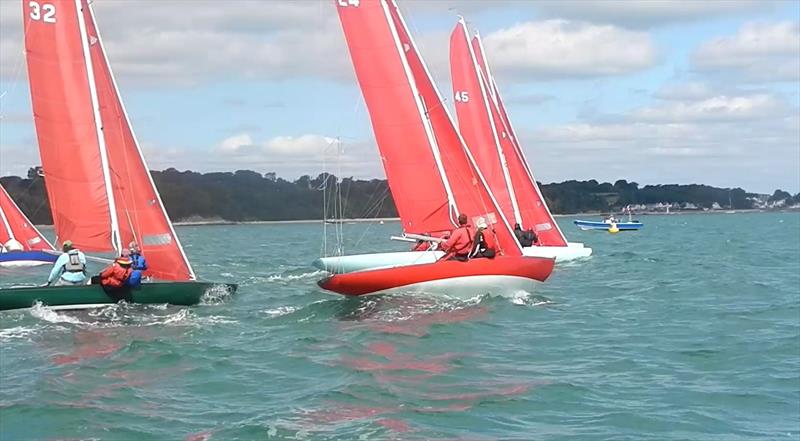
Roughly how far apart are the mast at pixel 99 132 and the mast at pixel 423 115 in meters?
6.32

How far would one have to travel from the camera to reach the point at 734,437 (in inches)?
432

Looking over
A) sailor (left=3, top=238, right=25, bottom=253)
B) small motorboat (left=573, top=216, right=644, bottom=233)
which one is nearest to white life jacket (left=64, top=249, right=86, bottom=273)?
sailor (left=3, top=238, right=25, bottom=253)

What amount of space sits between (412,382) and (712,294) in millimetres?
14162

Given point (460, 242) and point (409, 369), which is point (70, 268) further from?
point (409, 369)

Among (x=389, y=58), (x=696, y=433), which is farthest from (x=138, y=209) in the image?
(x=696, y=433)

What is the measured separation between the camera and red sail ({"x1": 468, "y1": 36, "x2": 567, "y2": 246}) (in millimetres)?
36344

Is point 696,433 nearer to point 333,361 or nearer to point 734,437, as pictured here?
point 734,437

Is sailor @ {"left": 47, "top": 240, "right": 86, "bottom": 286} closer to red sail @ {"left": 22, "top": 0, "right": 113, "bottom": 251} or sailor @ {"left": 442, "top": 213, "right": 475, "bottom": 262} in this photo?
red sail @ {"left": 22, "top": 0, "right": 113, "bottom": 251}

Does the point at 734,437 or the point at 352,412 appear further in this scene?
the point at 352,412

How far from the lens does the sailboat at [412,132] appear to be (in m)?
23.5

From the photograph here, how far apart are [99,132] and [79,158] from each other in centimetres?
68

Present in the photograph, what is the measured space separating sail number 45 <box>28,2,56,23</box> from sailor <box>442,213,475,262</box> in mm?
9126

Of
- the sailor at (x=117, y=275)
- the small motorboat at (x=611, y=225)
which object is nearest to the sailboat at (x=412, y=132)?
the sailor at (x=117, y=275)

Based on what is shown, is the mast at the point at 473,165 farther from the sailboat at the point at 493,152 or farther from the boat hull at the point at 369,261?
the sailboat at the point at 493,152
